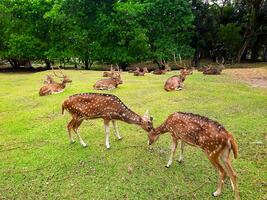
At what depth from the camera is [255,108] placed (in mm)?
11086

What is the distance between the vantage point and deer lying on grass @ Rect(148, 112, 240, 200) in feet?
18.2

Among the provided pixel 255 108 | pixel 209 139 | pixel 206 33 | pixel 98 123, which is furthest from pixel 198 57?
Result: pixel 209 139

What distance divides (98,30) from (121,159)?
69.6 feet

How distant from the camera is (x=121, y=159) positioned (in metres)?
7.46

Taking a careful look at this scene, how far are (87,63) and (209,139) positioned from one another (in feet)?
78.8

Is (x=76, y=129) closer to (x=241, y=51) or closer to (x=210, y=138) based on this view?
(x=210, y=138)

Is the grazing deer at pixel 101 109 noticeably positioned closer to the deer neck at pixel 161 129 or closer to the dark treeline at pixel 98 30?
the deer neck at pixel 161 129

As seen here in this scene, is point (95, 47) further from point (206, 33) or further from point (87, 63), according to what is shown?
point (206, 33)

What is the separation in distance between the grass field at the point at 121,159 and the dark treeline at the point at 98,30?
1419 centimetres

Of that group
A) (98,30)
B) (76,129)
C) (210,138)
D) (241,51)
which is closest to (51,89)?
(76,129)

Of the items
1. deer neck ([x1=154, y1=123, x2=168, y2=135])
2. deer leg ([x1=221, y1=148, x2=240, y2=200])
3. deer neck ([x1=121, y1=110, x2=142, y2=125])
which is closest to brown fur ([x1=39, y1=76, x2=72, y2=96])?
deer neck ([x1=121, y1=110, x2=142, y2=125])

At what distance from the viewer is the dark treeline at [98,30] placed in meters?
25.3

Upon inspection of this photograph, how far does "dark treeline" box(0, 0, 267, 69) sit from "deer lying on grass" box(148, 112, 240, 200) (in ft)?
61.5

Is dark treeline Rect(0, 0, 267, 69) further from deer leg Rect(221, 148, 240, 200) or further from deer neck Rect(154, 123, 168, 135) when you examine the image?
deer leg Rect(221, 148, 240, 200)
